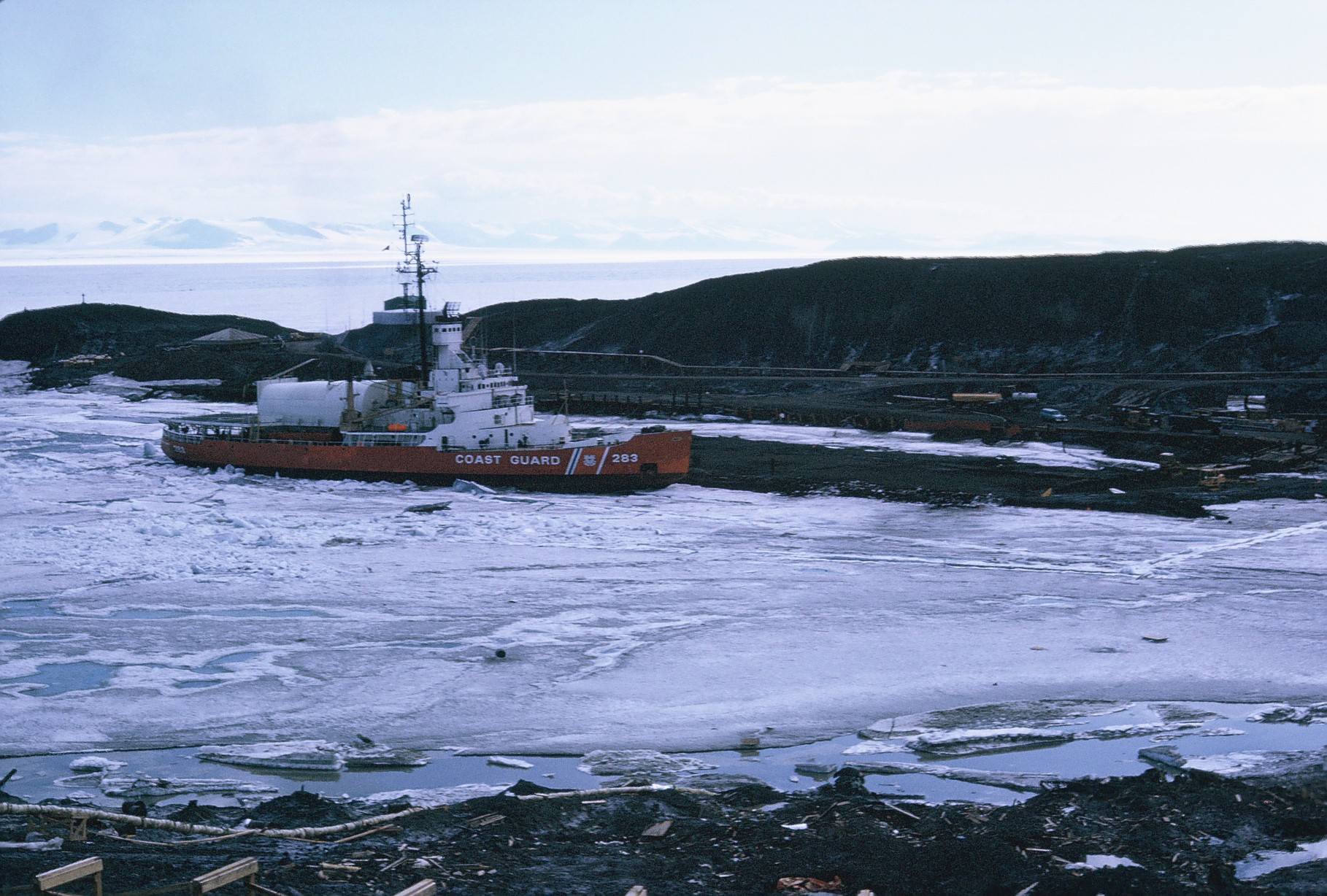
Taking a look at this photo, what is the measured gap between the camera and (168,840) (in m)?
9.30

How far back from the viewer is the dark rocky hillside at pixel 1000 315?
49531 mm

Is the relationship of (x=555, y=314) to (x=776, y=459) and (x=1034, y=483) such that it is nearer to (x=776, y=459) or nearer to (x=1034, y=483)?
(x=776, y=459)

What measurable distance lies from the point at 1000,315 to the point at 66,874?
54.7 metres

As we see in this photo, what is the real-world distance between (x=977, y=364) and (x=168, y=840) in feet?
160

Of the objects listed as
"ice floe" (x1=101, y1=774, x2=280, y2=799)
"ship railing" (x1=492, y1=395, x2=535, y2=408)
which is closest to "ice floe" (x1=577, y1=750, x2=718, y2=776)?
"ice floe" (x1=101, y1=774, x2=280, y2=799)

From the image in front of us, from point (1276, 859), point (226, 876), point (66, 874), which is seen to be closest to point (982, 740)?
point (1276, 859)

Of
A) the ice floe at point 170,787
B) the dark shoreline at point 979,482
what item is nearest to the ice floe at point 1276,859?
the ice floe at point 170,787

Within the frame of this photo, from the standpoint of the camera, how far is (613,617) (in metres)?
17.5

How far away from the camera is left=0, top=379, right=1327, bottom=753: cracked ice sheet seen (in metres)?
13.4

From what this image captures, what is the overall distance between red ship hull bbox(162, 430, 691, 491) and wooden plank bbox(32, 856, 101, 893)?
22821mm

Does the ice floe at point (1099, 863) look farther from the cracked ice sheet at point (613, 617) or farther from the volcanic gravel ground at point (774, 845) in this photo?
the cracked ice sheet at point (613, 617)

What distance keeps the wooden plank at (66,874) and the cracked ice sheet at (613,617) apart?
4860 millimetres

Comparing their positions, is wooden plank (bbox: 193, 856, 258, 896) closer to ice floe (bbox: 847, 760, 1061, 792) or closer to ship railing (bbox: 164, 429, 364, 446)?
ice floe (bbox: 847, 760, 1061, 792)

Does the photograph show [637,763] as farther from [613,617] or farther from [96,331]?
[96,331]
